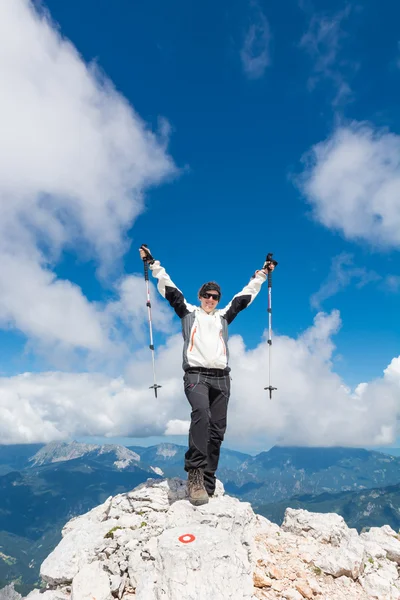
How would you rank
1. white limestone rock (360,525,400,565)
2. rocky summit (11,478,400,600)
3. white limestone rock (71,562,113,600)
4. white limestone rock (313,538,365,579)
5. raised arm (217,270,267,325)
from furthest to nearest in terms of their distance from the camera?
1. raised arm (217,270,267,325)
2. white limestone rock (360,525,400,565)
3. white limestone rock (313,538,365,579)
4. white limestone rock (71,562,113,600)
5. rocky summit (11,478,400,600)

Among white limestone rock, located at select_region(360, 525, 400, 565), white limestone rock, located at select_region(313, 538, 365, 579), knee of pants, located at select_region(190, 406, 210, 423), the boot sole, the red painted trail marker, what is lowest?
white limestone rock, located at select_region(313, 538, 365, 579)

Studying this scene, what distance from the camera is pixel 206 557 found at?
17.2ft

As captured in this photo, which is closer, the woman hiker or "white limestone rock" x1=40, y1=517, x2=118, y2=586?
"white limestone rock" x1=40, y1=517, x2=118, y2=586

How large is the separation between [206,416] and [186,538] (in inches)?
108

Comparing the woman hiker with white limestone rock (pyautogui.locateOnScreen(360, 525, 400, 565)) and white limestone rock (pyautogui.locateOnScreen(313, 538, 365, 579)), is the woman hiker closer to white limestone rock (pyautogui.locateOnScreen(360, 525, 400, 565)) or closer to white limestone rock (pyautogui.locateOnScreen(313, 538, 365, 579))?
white limestone rock (pyautogui.locateOnScreen(313, 538, 365, 579))

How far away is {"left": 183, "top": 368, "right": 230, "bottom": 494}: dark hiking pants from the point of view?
8.12 meters

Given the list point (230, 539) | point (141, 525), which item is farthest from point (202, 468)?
point (230, 539)

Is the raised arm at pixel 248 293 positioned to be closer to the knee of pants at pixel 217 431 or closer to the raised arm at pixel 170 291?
the raised arm at pixel 170 291

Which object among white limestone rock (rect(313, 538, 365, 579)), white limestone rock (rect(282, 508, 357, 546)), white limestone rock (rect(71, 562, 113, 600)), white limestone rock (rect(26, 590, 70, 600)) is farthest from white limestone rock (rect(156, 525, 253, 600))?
white limestone rock (rect(282, 508, 357, 546))

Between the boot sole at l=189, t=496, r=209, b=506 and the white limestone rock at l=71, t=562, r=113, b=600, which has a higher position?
the boot sole at l=189, t=496, r=209, b=506

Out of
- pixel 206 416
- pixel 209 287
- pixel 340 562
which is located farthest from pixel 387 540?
pixel 209 287

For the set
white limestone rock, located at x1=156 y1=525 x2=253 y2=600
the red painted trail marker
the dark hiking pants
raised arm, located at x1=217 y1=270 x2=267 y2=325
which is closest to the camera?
white limestone rock, located at x1=156 y1=525 x2=253 y2=600

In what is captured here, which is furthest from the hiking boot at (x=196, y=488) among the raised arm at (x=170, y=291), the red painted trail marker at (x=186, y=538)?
the raised arm at (x=170, y=291)

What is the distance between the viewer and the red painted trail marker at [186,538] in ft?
18.7
